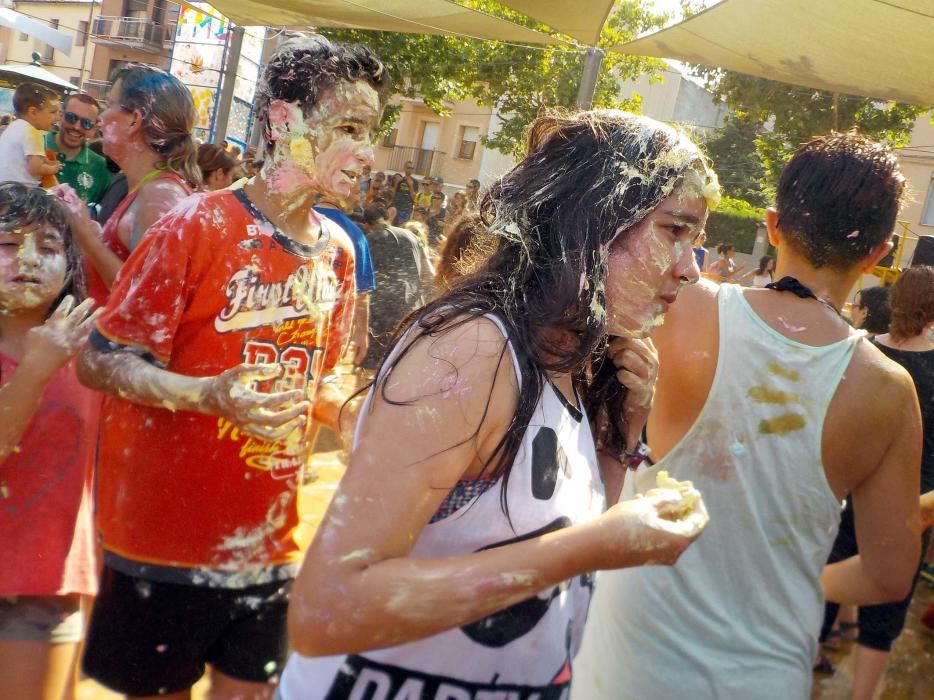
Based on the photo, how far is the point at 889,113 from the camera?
38.8 feet

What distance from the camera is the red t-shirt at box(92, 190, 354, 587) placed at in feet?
5.50

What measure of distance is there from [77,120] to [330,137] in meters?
3.47

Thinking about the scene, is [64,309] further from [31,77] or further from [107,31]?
[107,31]

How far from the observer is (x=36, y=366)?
1.68 meters

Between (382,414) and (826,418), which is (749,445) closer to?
(826,418)

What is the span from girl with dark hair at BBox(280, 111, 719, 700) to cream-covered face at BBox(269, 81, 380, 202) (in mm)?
692

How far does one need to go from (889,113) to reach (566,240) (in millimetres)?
12622

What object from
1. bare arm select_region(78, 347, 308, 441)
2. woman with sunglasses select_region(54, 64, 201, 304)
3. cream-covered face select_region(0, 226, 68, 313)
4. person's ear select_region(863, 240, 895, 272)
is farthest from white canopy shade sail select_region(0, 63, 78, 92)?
person's ear select_region(863, 240, 895, 272)

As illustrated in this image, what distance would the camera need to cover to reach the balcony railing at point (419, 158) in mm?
30281

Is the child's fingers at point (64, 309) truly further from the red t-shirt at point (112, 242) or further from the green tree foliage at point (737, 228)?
the green tree foliage at point (737, 228)

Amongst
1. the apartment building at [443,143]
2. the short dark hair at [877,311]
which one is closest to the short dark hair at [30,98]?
the short dark hair at [877,311]

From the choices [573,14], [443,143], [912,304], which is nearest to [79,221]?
[912,304]

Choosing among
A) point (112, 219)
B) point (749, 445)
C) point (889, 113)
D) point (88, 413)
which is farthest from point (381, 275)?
point (889, 113)

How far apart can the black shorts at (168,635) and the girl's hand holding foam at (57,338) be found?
46cm
